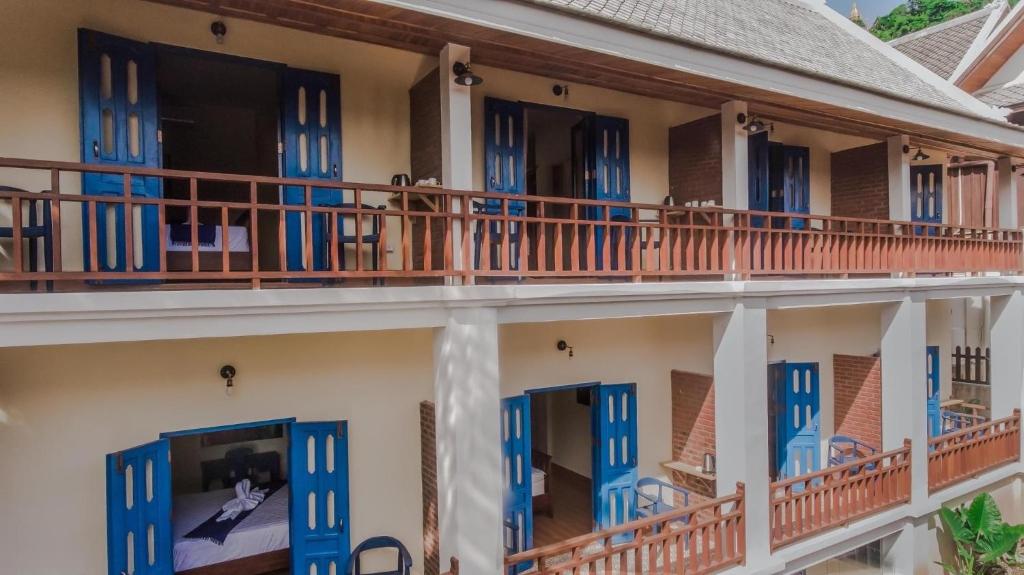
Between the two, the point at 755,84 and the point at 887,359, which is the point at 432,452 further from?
the point at 887,359

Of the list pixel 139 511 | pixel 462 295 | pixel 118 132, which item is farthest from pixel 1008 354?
pixel 118 132

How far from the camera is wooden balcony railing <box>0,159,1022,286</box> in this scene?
452 centimetres

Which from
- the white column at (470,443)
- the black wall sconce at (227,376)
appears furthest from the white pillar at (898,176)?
the black wall sconce at (227,376)

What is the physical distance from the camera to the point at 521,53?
20.4 ft

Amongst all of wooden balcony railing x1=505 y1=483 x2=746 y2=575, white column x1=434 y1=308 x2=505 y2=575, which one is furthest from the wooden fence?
white column x1=434 y1=308 x2=505 y2=575

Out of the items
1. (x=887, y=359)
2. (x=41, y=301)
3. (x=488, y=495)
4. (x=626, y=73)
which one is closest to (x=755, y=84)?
(x=626, y=73)

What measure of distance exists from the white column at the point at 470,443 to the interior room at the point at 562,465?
2.94m

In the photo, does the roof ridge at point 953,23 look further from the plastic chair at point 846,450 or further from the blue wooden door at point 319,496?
the blue wooden door at point 319,496

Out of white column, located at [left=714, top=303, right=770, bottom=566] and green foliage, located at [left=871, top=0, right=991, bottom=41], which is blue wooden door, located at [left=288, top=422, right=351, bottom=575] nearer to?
white column, located at [left=714, top=303, right=770, bottom=566]

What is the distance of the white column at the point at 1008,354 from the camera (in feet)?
35.1

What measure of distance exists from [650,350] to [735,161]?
9.52 ft

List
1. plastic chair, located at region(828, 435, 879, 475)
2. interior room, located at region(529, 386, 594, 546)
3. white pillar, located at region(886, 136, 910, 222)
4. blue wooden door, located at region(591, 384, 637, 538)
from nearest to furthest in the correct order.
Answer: blue wooden door, located at region(591, 384, 637, 538)
interior room, located at region(529, 386, 594, 546)
white pillar, located at region(886, 136, 910, 222)
plastic chair, located at region(828, 435, 879, 475)

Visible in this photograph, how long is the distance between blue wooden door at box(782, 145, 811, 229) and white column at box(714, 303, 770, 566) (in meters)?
3.24

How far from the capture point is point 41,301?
13.9 ft
